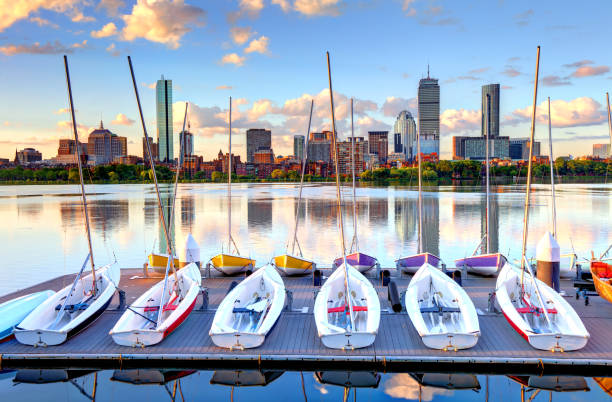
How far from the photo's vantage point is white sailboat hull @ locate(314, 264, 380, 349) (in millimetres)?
9859

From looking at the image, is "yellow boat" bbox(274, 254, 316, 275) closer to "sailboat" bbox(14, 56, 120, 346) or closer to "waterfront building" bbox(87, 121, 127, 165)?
"sailboat" bbox(14, 56, 120, 346)

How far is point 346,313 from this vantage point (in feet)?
36.0

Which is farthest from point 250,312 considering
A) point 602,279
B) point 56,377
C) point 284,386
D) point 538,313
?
point 602,279

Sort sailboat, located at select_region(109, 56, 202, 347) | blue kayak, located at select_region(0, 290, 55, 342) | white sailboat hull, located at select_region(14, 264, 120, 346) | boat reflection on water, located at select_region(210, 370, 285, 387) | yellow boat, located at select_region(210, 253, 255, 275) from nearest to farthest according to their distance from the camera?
sailboat, located at select_region(109, 56, 202, 347)
white sailboat hull, located at select_region(14, 264, 120, 346)
boat reflection on water, located at select_region(210, 370, 285, 387)
blue kayak, located at select_region(0, 290, 55, 342)
yellow boat, located at select_region(210, 253, 255, 275)

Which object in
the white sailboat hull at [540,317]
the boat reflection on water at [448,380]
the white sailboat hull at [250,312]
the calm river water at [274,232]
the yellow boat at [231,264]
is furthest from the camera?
the calm river water at [274,232]

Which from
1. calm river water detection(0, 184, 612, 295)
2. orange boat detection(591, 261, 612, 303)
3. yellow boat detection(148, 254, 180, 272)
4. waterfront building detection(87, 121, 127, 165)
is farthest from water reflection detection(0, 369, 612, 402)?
waterfront building detection(87, 121, 127, 165)

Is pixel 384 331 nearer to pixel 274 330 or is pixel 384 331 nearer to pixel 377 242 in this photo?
pixel 274 330

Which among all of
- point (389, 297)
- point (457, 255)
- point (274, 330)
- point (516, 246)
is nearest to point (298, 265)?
point (389, 297)

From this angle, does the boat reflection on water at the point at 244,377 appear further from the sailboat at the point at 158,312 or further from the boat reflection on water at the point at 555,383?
the boat reflection on water at the point at 555,383

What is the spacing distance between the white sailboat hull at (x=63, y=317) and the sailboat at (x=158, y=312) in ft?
2.86

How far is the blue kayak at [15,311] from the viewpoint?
1065 cm

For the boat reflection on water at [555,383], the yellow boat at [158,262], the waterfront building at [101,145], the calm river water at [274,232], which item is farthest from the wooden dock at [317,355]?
the waterfront building at [101,145]

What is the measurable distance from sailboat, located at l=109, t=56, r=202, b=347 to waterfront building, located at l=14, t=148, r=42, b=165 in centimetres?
15283

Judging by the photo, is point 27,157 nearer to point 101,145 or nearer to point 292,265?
point 101,145
